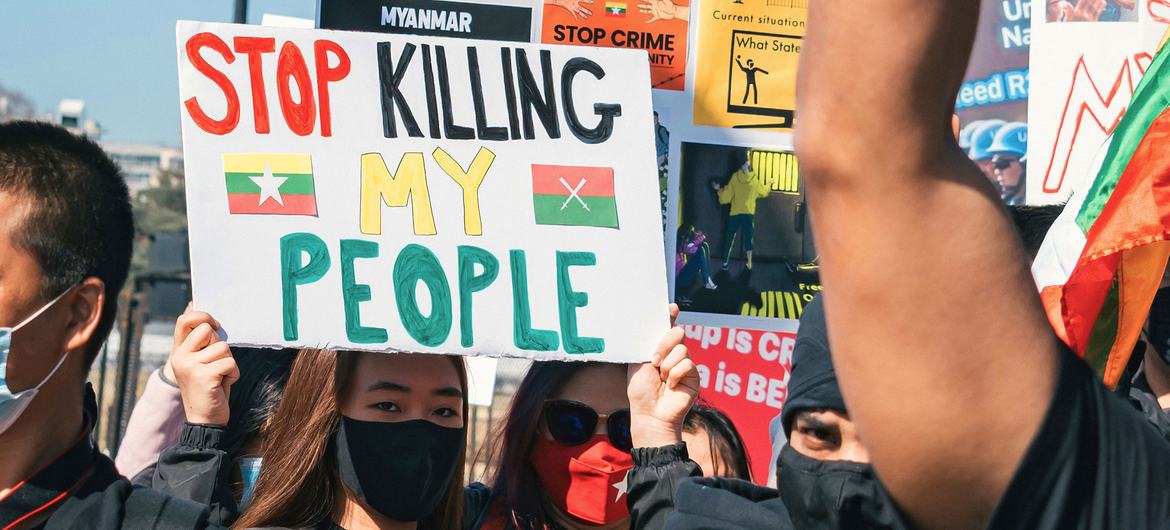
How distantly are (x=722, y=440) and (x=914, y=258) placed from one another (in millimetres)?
3223

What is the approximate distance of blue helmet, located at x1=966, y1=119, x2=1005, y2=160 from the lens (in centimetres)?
447

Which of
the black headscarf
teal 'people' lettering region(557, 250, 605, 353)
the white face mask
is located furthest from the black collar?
the black headscarf

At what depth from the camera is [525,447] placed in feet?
11.6

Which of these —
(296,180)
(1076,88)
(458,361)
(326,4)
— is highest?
(326,4)

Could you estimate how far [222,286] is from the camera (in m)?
2.71

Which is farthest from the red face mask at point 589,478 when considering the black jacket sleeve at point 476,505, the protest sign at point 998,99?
the protest sign at point 998,99

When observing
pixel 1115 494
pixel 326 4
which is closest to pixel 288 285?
pixel 326 4

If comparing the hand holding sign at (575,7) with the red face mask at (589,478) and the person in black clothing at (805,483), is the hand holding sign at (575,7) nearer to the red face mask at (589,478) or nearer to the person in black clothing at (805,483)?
the red face mask at (589,478)

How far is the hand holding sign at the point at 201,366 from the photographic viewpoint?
270 centimetres

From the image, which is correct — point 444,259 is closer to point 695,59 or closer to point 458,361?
point 458,361

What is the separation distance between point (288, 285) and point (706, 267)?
1334mm

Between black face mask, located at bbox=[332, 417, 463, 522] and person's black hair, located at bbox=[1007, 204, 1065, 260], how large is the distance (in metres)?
1.62

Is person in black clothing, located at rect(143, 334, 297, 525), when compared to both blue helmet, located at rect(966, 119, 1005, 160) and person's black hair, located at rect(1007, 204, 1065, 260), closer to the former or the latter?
person's black hair, located at rect(1007, 204, 1065, 260)

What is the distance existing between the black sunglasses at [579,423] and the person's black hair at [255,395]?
82cm
